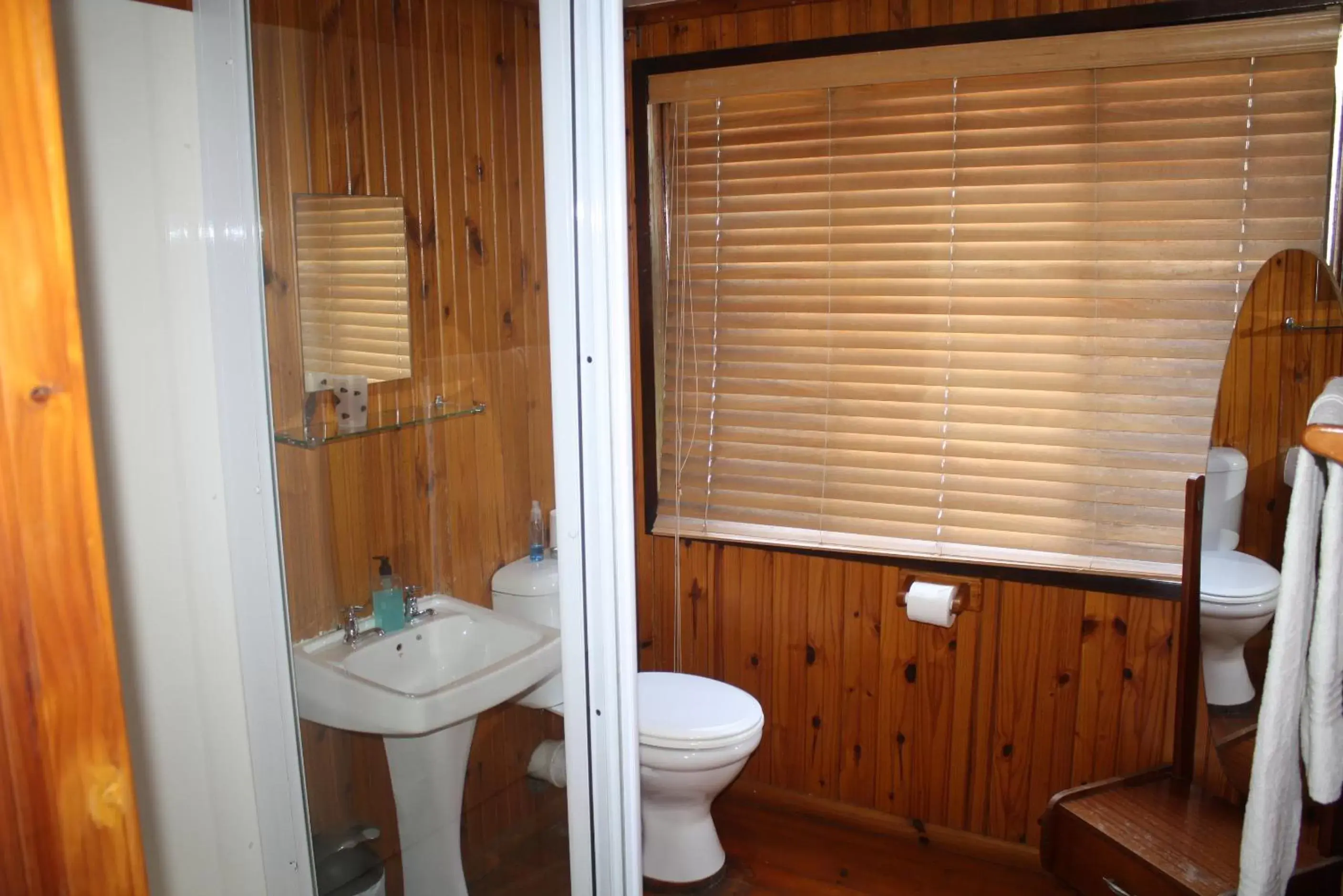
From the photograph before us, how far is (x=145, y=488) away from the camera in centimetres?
122

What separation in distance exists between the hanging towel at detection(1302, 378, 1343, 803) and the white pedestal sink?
0.93 m

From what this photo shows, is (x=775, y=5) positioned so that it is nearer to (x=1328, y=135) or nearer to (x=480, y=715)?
(x=1328, y=135)

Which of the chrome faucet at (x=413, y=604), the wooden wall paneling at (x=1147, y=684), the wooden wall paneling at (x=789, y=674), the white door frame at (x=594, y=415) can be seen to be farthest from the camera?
the wooden wall paneling at (x=789, y=674)

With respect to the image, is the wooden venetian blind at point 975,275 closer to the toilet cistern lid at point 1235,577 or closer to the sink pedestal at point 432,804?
the toilet cistern lid at point 1235,577

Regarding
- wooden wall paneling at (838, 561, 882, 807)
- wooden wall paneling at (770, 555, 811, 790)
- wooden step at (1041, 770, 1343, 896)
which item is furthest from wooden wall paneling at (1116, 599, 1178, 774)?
wooden wall paneling at (770, 555, 811, 790)

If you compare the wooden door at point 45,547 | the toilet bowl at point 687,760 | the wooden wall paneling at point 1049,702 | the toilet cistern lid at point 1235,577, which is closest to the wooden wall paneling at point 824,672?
the toilet bowl at point 687,760

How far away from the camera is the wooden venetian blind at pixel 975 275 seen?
6.93 feet

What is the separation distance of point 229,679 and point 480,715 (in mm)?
411

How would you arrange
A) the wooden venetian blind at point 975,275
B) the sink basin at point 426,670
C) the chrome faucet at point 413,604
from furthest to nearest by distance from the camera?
the wooden venetian blind at point 975,275
the chrome faucet at point 413,604
the sink basin at point 426,670

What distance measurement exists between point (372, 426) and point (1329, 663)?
3.94ft

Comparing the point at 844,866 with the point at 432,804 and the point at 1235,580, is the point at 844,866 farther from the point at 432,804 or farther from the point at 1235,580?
the point at 432,804

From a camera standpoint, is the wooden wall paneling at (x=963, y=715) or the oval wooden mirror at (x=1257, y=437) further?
the wooden wall paneling at (x=963, y=715)

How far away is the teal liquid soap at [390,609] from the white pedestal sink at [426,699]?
12mm

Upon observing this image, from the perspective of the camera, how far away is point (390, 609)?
1301mm
